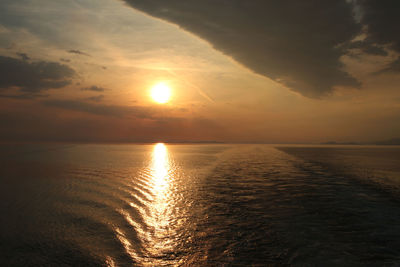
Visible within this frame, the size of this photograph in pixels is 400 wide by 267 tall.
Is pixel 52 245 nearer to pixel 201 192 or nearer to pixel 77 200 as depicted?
pixel 77 200

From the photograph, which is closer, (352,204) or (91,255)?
(91,255)

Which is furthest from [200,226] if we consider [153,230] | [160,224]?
[153,230]

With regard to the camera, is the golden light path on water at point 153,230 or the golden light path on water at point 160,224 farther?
the golden light path on water at point 160,224

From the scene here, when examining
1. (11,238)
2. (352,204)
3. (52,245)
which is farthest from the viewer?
(352,204)

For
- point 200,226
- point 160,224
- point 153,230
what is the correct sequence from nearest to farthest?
point 153,230 → point 200,226 → point 160,224

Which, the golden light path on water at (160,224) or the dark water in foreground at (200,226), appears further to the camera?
the golden light path on water at (160,224)

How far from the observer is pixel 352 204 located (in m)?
15.7

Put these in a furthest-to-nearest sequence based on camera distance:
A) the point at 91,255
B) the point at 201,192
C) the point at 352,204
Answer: the point at 201,192
the point at 352,204
the point at 91,255

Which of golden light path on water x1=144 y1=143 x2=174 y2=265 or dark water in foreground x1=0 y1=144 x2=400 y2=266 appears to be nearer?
dark water in foreground x1=0 y1=144 x2=400 y2=266

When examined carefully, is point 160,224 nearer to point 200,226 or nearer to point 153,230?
point 153,230

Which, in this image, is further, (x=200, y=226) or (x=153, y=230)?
(x=200, y=226)

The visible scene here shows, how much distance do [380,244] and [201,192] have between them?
1266 cm

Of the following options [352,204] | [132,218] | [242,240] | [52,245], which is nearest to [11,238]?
[52,245]

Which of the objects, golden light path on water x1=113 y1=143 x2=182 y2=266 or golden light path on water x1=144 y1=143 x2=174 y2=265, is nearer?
golden light path on water x1=113 y1=143 x2=182 y2=266
